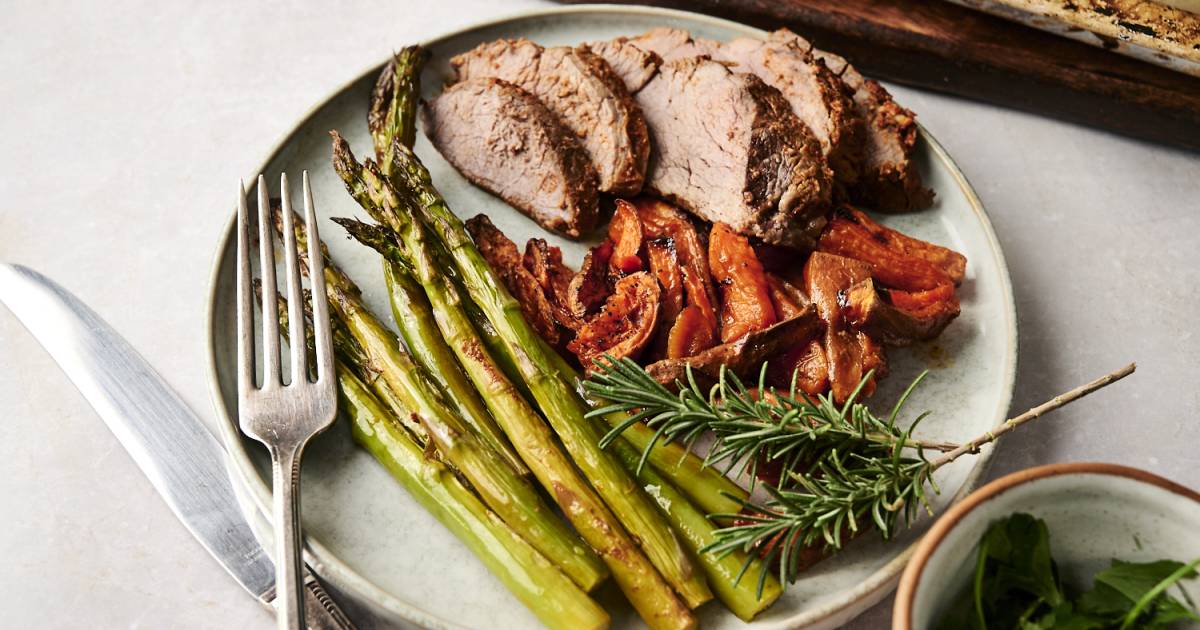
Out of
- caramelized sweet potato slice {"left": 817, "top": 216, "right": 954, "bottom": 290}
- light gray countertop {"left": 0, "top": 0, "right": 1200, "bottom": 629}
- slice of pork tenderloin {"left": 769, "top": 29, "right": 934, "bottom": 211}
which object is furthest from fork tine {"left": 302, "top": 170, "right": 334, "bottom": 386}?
slice of pork tenderloin {"left": 769, "top": 29, "right": 934, "bottom": 211}

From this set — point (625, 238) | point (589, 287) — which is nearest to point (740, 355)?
point (589, 287)

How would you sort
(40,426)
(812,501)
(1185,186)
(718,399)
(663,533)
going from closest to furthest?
(812,501)
(663,533)
(718,399)
(40,426)
(1185,186)

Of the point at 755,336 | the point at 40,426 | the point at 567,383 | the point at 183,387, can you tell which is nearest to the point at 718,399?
the point at 755,336

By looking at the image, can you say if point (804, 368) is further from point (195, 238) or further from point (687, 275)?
point (195, 238)

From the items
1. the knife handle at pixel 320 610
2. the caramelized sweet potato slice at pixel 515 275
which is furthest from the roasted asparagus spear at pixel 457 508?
the caramelized sweet potato slice at pixel 515 275

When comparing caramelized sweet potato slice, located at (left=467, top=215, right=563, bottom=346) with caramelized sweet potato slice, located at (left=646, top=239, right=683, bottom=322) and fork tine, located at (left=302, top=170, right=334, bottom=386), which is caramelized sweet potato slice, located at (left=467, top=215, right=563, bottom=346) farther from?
fork tine, located at (left=302, top=170, right=334, bottom=386)

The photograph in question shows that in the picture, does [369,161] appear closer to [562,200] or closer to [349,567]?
[562,200]
